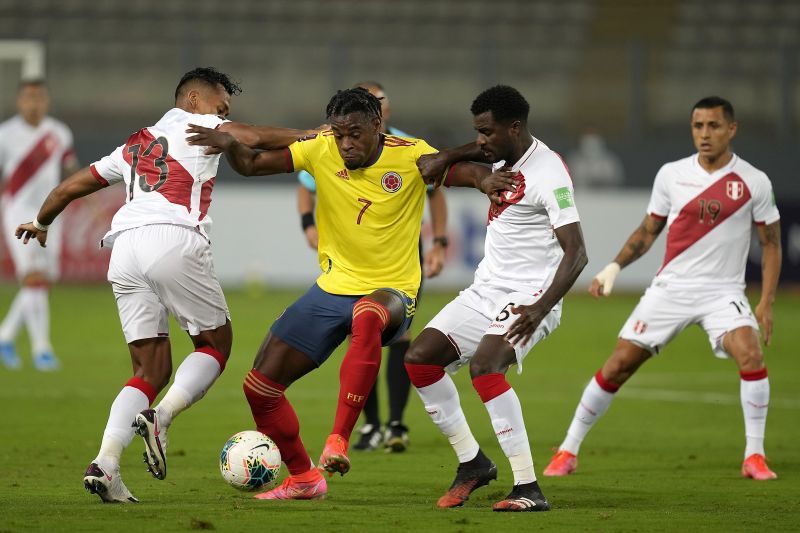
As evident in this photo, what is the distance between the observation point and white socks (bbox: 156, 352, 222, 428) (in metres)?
6.71

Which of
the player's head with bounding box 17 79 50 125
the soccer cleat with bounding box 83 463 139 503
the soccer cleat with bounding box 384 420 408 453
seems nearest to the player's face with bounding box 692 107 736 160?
the soccer cleat with bounding box 384 420 408 453

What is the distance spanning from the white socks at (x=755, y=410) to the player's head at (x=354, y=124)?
3.04 meters

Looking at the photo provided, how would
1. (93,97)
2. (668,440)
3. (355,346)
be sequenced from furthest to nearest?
(93,97), (668,440), (355,346)

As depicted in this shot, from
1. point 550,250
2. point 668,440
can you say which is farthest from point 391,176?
point 668,440

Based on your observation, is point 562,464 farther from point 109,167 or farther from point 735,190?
point 109,167

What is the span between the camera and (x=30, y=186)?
13516 mm

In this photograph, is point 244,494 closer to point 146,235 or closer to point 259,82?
point 146,235

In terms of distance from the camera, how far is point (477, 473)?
6.79m

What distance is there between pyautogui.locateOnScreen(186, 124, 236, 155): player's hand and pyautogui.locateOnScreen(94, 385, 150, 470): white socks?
1309mm

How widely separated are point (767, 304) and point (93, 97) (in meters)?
18.5

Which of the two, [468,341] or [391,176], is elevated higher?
[391,176]

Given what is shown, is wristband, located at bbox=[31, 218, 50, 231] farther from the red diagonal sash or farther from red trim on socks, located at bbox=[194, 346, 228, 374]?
the red diagonal sash

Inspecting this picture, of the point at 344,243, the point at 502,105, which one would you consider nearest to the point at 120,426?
the point at 344,243

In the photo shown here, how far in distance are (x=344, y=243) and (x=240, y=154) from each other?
0.72 m
